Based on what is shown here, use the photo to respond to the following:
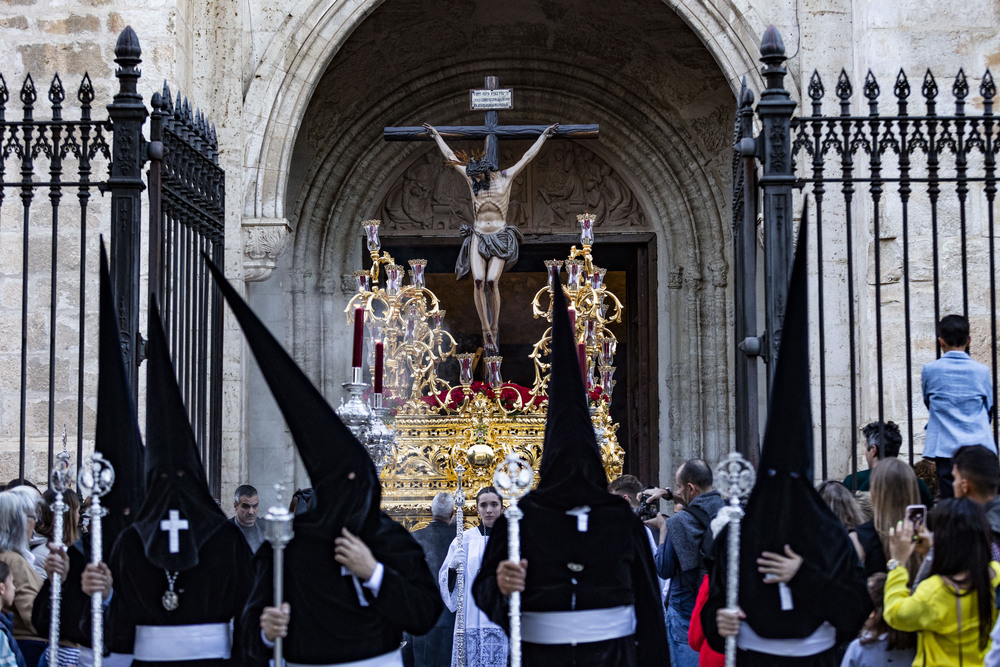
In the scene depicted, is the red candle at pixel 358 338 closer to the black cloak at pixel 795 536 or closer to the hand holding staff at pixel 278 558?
the hand holding staff at pixel 278 558

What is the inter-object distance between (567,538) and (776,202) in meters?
2.17

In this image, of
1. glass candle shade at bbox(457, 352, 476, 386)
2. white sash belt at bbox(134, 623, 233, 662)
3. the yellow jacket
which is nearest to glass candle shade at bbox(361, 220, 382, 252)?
glass candle shade at bbox(457, 352, 476, 386)

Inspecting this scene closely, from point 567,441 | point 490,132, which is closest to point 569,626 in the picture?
point 567,441

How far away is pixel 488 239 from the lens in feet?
32.2

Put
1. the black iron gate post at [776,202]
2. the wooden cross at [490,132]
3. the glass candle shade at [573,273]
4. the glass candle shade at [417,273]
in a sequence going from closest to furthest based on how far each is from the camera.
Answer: the black iron gate post at [776,202]
the glass candle shade at [573,273]
the glass candle shade at [417,273]
the wooden cross at [490,132]

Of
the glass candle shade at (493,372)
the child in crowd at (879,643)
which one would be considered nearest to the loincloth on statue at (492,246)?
the glass candle shade at (493,372)

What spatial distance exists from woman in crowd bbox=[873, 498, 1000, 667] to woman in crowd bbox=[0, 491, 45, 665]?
347 cm

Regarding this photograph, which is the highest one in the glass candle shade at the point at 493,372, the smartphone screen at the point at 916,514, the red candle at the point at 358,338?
the red candle at the point at 358,338

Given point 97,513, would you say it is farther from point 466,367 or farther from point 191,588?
point 466,367

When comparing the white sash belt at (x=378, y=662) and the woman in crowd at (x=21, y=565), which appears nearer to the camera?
the white sash belt at (x=378, y=662)

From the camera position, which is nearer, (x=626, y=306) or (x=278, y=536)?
(x=278, y=536)

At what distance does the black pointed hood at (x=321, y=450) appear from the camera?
5117mm

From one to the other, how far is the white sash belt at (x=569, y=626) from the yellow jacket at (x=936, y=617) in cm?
111

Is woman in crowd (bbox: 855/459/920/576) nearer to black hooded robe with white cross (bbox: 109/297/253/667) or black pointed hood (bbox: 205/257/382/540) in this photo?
black pointed hood (bbox: 205/257/382/540)
